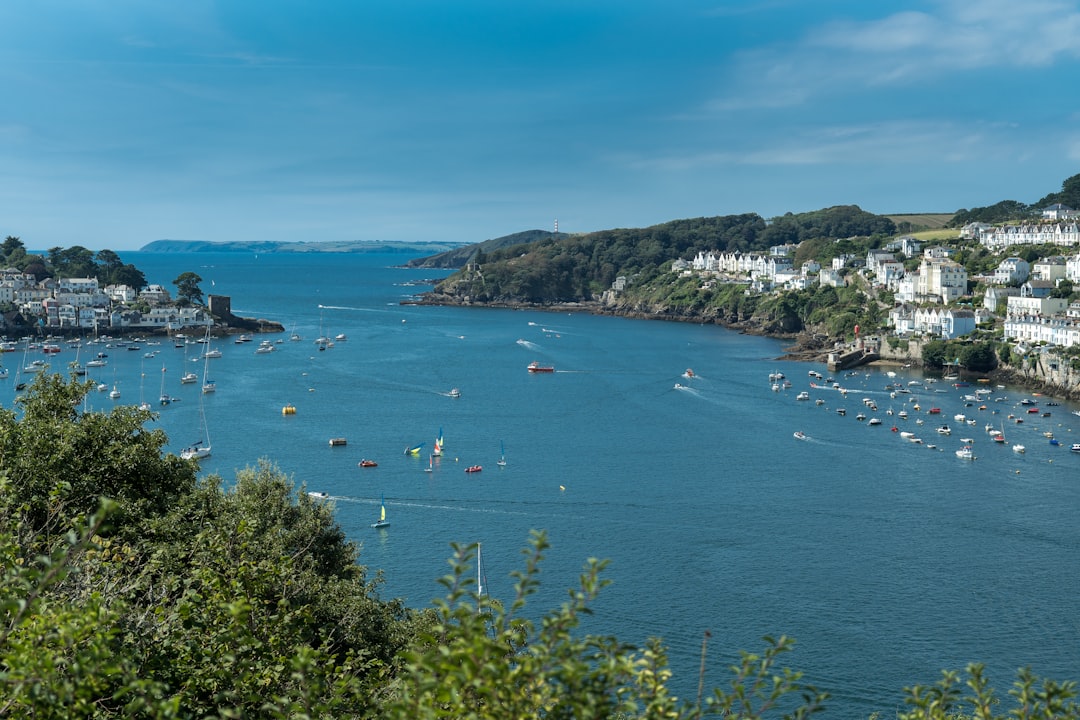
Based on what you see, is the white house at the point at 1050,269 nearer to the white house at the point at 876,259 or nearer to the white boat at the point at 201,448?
the white house at the point at 876,259

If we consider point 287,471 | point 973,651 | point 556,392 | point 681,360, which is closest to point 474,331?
point 681,360

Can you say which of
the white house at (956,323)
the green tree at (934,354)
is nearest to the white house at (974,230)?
the white house at (956,323)

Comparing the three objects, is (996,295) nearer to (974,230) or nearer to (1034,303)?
(1034,303)

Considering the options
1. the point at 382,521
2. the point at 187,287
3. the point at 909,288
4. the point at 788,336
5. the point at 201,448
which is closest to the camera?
the point at 382,521

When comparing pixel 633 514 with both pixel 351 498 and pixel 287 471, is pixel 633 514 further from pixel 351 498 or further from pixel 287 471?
pixel 287 471

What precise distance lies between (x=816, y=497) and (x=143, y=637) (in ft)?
64.6

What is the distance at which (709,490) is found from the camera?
23.4 metres

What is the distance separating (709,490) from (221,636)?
19168 millimetres

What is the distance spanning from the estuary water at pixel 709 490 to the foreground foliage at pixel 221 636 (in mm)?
4072

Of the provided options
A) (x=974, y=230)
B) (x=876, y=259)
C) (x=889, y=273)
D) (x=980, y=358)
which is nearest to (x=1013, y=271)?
(x=889, y=273)

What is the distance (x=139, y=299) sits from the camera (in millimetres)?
61625

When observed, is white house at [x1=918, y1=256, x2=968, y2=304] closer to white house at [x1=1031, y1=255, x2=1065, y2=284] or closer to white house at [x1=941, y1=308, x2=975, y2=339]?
white house at [x1=1031, y1=255, x2=1065, y2=284]

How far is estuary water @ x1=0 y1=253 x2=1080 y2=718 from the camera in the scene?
15.2m

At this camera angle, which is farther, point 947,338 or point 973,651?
point 947,338
